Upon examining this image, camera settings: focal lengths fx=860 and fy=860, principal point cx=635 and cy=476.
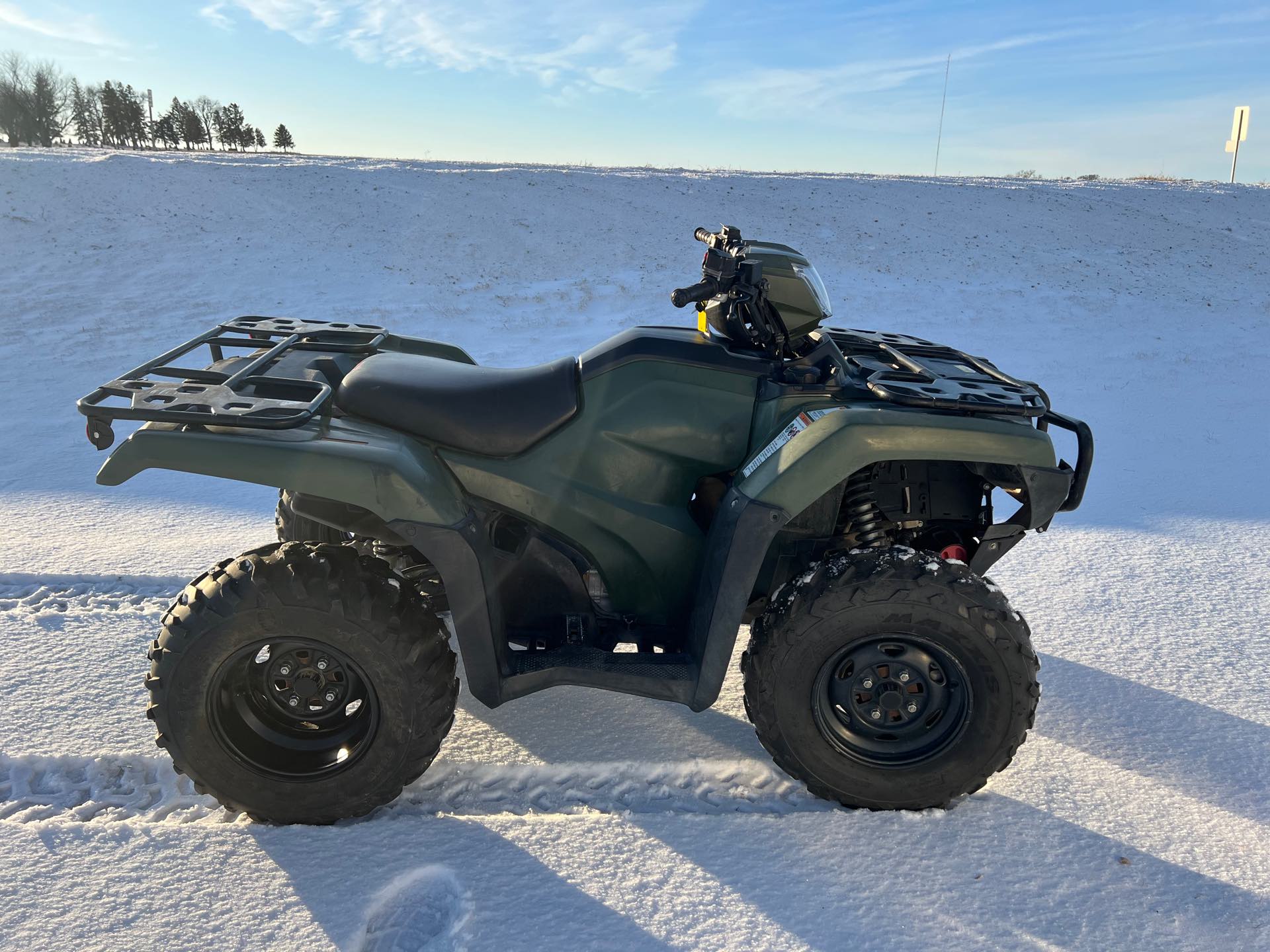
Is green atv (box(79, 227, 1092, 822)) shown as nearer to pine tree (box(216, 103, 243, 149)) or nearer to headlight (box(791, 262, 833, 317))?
headlight (box(791, 262, 833, 317))

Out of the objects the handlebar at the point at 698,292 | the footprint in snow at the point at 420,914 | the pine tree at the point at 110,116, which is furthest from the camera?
the pine tree at the point at 110,116

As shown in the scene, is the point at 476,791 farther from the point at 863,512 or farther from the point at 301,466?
the point at 863,512

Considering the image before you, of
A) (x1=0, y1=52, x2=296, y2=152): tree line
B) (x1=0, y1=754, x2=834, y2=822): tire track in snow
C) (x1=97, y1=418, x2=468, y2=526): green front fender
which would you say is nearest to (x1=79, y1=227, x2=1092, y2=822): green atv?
(x1=97, y1=418, x2=468, y2=526): green front fender

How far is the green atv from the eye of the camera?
222cm

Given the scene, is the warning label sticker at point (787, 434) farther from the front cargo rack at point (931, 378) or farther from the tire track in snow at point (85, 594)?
the tire track in snow at point (85, 594)

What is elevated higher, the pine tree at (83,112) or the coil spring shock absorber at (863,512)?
the pine tree at (83,112)

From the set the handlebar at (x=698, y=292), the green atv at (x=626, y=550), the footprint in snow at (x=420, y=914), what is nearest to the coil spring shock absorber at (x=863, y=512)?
the green atv at (x=626, y=550)

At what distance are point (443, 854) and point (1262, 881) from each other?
80.6 inches

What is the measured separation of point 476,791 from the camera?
97.0 inches

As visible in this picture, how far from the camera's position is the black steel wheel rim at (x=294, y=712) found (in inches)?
90.8

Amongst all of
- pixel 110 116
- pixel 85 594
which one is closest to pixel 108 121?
pixel 110 116

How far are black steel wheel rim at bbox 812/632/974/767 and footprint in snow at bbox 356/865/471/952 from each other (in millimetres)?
1042

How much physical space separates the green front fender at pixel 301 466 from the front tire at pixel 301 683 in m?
0.24

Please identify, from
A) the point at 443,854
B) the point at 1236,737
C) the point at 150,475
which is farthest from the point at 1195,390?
the point at 150,475
